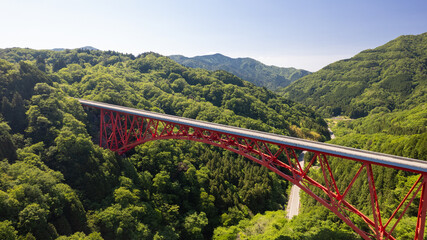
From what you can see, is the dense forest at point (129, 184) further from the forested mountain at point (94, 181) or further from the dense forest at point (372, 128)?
the dense forest at point (372, 128)

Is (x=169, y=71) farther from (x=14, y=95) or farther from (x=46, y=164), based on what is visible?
(x=46, y=164)

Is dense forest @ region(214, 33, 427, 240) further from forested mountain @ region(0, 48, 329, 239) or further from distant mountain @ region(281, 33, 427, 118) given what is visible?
forested mountain @ region(0, 48, 329, 239)

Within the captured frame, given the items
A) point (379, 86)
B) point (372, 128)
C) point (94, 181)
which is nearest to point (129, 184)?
point (94, 181)

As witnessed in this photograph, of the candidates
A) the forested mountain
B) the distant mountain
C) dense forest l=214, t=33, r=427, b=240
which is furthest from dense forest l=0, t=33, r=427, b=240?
the distant mountain

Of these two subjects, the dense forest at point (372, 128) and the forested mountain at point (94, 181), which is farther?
the dense forest at point (372, 128)

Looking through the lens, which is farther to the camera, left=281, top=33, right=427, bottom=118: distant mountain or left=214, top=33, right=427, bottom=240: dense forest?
left=281, top=33, right=427, bottom=118: distant mountain

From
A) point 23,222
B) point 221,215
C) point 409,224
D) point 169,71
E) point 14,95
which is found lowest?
point 221,215

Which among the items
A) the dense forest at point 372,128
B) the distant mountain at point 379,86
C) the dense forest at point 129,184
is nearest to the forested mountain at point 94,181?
the dense forest at point 129,184

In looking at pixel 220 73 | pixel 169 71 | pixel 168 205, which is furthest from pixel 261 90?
pixel 168 205
